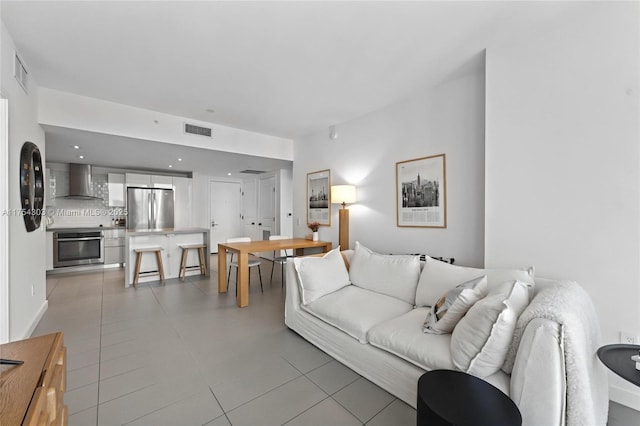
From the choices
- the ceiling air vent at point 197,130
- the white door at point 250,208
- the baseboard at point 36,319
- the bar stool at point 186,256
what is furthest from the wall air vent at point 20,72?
the white door at point 250,208

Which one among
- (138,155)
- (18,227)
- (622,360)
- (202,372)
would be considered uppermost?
(138,155)

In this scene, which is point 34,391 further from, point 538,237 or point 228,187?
point 228,187

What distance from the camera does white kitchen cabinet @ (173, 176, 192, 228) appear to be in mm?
6906

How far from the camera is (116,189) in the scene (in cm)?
622

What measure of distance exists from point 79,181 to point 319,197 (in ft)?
17.1

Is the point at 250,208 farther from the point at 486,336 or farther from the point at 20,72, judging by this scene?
the point at 486,336

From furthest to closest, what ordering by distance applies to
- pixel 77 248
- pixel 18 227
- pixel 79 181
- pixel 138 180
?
pixel 138 180 → pixel 79 181 → pixel 77 248 → pixel 18 227

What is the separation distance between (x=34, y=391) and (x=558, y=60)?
3.38 m

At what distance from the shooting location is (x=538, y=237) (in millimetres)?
2164

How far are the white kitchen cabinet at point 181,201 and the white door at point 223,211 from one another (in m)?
0.64

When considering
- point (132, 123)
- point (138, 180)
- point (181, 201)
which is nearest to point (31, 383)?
point (132, 123)

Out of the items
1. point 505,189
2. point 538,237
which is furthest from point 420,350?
point 505,189

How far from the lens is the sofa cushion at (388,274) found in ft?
8.46

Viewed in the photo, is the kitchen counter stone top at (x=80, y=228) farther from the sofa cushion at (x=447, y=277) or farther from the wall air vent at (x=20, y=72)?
the sofa cushion at (x=447, y=277)
